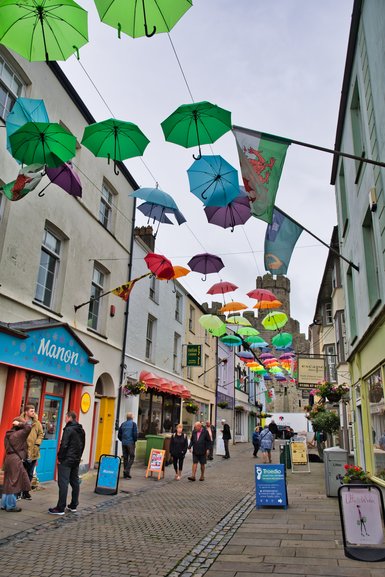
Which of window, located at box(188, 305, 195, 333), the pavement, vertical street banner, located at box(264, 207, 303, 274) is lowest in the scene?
the pavement

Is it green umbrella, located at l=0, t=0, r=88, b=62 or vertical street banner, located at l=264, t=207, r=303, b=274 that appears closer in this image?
green umbrella, located at l=0, t=0, r=88, b=62

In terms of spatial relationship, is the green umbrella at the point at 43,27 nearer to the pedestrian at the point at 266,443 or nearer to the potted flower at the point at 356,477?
the potted flower at the point at 356,477

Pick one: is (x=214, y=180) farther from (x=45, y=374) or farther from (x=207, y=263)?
(x=45, y=374)

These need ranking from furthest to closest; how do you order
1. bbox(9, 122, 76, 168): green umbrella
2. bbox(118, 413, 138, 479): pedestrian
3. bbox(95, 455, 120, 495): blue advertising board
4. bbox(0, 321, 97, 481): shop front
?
bbox(118, 413, 138, 479): pedestrian → bbox(95, 455, 120, 495): blue advertising board → bbox(0, 321, 97, 481): shop front → bbox(9, 122, 76, 168): green umbrella

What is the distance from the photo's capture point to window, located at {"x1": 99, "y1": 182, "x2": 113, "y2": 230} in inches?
653

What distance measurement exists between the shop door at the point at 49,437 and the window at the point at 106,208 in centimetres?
659

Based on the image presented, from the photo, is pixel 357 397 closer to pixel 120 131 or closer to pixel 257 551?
pixel 257 551

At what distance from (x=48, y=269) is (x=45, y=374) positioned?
293cm

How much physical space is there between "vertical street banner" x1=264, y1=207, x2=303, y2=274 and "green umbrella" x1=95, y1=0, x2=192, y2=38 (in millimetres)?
4114

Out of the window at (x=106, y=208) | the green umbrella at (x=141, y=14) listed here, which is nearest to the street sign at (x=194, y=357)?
the window at (x=106, y=208)

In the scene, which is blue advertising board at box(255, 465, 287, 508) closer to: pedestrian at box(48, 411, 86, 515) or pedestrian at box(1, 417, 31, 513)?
pedestrian at box(48, 411, 86, 515)

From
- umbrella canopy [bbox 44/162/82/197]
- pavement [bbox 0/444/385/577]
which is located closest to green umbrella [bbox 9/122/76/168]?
umbrella canopy [bbox 44/162/82/197]

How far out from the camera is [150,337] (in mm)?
21547

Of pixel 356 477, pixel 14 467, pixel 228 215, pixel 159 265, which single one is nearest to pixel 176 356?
pixel 159 265
